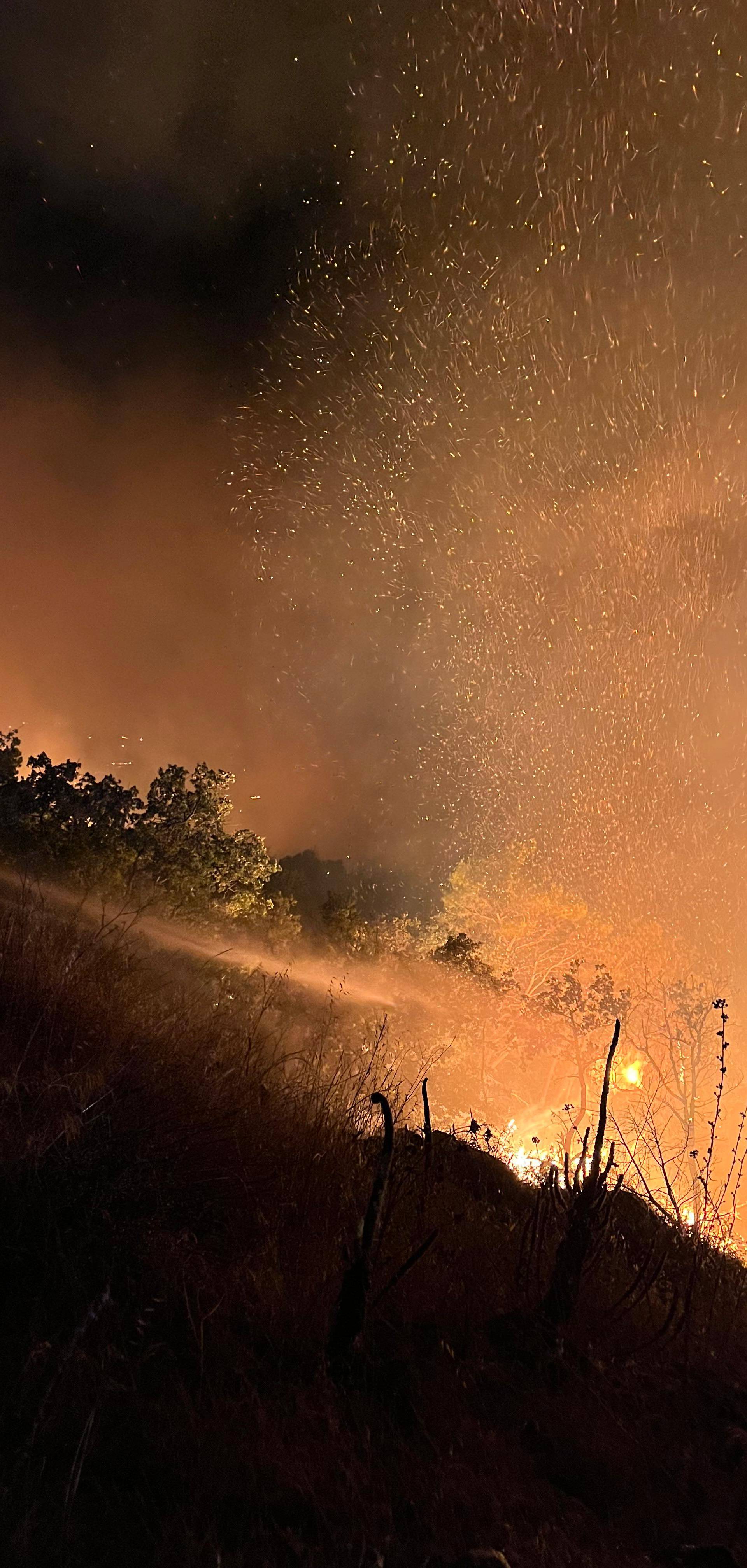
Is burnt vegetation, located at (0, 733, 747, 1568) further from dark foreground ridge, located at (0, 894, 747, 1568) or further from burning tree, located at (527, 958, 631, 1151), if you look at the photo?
burning tree, located at (527, 958, 631, 1151)

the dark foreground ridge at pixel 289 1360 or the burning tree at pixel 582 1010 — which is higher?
the burning tree at pixel 582 1010

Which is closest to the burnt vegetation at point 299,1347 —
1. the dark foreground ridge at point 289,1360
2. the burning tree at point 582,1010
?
the dark foreground ridge at point 289,1360

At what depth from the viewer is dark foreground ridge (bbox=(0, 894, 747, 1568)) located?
154 centimetres

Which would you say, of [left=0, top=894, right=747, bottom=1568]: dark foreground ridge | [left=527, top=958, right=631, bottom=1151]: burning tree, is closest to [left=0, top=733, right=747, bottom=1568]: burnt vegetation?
[left=0, top=894, right=747, bottom=1568]: dark foreground ridge

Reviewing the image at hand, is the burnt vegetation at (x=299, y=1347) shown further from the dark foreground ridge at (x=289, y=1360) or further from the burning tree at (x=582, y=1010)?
the burning tree at (x=582, y=1010)

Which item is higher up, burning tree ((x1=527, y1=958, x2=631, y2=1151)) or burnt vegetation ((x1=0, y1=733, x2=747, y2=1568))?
burning tree ((x1=527, y1=958, x2=631, y2=1151))

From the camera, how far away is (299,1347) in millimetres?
2180

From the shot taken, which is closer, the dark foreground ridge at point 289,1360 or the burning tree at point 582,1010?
the dark foreground ridge at point 289,1360

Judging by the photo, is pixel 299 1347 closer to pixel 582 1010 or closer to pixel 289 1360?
pixel 289 1360

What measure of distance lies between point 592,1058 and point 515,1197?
37.7m

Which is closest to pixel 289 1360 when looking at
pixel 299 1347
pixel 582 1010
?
pixel 299 1347

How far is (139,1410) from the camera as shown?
1698mm

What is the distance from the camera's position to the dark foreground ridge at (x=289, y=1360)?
1.54 m

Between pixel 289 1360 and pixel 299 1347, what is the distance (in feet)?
0.17
